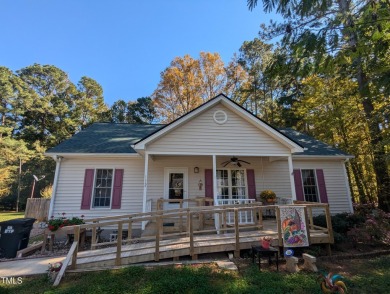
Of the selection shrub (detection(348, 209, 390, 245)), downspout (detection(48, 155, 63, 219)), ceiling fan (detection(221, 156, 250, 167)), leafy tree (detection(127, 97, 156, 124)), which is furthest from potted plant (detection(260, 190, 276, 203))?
leafy tree (detection(127, 97, 156, 124))

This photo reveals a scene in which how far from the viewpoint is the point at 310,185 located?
1024cm

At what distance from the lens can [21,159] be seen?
2372cm

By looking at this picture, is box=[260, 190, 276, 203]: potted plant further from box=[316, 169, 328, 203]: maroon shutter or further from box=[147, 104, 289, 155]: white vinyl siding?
box=[316, 169, 328, 203]: maroon shutter

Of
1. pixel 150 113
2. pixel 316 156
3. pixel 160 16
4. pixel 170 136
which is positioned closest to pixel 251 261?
pixel 170 136

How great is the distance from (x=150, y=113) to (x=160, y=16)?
1829 centimetres

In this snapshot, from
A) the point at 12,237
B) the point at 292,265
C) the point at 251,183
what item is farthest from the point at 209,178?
the point at 12,237

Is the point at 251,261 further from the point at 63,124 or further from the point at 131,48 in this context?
the point at 63,124

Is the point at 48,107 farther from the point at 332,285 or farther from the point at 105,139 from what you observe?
the point at 332,285

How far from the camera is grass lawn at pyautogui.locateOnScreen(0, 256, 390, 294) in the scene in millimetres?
3807

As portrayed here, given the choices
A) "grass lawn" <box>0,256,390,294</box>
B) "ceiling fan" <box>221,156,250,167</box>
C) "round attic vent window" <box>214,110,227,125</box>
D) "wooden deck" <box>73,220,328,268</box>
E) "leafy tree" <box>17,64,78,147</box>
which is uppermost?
"leafy tree" <box>17,64,78,147</box>

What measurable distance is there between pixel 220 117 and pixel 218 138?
34.3 inches

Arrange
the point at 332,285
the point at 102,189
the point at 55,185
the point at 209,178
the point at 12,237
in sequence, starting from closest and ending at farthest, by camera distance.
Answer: the point at 332,285 < the point at 12,237 < the point at 55,185 < the point at 102,189 < the point at 209,178

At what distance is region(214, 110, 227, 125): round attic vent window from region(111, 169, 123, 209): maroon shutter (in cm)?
469

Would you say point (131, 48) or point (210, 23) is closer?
point (210, 23)
